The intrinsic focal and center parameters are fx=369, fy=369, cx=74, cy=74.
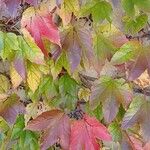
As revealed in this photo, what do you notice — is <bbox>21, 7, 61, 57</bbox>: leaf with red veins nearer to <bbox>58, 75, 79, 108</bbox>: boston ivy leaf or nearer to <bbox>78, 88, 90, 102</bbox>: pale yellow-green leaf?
<bbox>58, 75, 79, 108</bbox>: boston ivy leaf

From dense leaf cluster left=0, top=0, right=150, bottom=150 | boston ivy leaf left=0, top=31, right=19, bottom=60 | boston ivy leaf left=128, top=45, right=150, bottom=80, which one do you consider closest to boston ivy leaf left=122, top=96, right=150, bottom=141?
dense leaf cluster left=0, top=0, right=150, bottom=150

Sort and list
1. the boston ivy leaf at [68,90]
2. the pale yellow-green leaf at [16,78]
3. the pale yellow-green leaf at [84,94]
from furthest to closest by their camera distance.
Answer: the pale yellow-green leaf at [84,94] → the boston ivy leaf at [68,90] → the pale yellow-green leaf at [16,78]

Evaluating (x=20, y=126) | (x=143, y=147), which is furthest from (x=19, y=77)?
(x=143, y=147)

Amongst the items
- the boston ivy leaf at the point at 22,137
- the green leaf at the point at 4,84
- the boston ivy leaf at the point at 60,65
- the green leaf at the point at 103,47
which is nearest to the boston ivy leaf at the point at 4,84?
the green leaf at the point at 4,84

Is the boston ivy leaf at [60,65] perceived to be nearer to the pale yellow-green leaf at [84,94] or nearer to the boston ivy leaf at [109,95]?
the boston ivy leaf at [109,95]

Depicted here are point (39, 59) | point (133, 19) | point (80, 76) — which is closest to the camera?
point (39, 59)

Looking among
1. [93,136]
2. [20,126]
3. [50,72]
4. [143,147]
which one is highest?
[50,72]

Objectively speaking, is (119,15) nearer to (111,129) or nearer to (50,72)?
(50,72)
